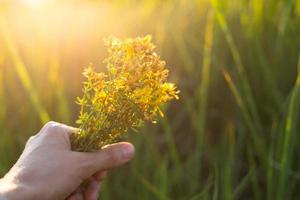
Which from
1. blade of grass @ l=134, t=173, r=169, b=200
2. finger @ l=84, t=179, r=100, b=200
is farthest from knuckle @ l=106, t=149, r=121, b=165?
blade of grass @ l=134, t=173, r=169, b=200

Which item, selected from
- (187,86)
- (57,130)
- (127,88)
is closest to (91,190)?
(57,130)

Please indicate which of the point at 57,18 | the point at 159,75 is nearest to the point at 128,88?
the point at 159,75

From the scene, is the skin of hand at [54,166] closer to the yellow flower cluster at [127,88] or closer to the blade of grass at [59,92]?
the yellow flower cluster at [127,88]

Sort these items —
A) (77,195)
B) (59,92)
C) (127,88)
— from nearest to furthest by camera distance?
(127,88) < (77,195) < (59,92)

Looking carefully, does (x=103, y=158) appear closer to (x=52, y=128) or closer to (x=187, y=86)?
(x=52, y=128)

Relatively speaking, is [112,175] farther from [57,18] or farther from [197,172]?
[57,18]

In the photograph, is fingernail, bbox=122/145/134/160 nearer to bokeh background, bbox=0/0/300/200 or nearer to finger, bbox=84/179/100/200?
finger, bbox=84/179/100/200
